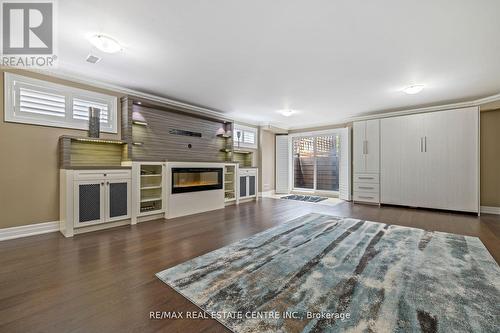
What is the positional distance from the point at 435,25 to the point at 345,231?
273 centimetres

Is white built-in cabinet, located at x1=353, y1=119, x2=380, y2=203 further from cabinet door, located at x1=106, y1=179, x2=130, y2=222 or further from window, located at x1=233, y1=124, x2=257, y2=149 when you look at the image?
cabinet door, located at x1=106, y1=179, x2=130, y2=222

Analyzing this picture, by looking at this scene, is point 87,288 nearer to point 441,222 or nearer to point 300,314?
point 300,314

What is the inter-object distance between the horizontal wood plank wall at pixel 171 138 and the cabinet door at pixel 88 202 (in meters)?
0.81

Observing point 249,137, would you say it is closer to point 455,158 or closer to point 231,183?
point 231,183

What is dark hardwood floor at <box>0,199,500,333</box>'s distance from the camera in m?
1.40

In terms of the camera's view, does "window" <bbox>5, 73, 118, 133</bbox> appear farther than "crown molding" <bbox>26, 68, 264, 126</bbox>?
No

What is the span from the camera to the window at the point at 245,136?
21.4ft

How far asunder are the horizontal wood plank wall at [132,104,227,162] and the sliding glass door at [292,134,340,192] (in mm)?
3329

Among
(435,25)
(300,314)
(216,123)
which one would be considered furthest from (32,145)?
(435,25)

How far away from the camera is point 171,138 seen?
4840 millimetres

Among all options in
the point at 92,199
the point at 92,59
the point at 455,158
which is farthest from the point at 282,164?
the point at 92,59

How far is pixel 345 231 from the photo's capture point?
3256mm

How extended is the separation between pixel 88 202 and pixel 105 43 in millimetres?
2301

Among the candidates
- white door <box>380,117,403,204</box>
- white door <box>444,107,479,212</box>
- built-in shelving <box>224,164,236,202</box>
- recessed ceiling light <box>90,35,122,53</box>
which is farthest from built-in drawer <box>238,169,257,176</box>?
white door <box>444,107,479,212</box>
